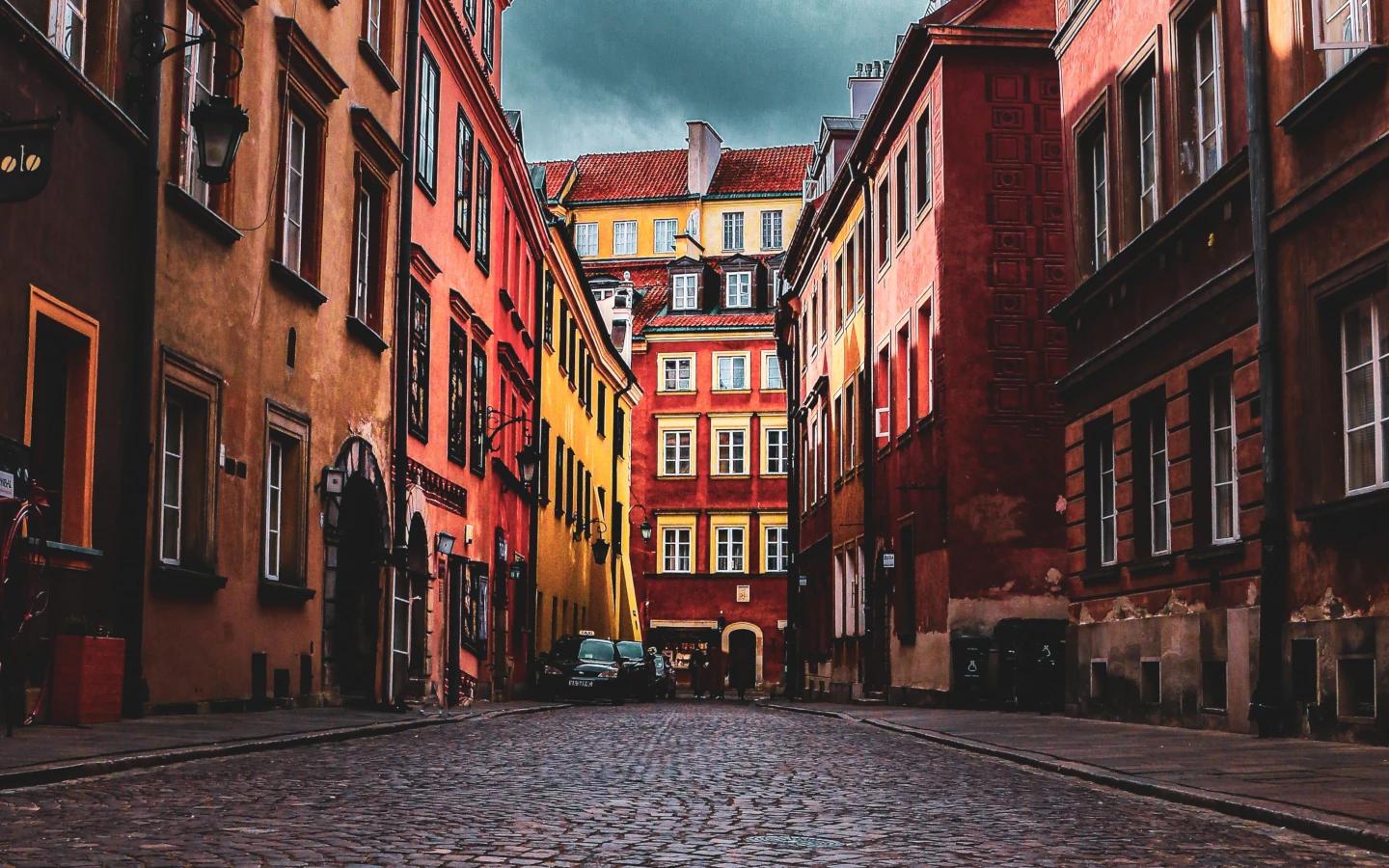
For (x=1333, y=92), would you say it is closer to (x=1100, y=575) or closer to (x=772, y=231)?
(x=1100, y=575)

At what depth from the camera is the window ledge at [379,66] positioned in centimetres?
2245

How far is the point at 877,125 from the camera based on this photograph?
34062 mm

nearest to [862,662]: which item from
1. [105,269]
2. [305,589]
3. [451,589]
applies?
[451,589]

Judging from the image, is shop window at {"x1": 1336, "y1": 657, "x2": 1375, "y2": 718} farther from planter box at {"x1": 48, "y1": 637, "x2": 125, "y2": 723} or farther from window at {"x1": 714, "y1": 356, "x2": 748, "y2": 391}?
window at {"x1": 714, "y1": 356, "x2": 748, "y2": 391}

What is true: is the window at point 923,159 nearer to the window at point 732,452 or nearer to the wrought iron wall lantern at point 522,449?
the wrought iron wall lantern at point 522,449

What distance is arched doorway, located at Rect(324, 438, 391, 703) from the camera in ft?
70.1

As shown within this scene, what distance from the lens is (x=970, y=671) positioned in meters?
26.1

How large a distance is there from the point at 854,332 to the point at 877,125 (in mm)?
6077

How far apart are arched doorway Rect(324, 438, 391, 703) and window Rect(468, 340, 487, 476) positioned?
7.19 meters

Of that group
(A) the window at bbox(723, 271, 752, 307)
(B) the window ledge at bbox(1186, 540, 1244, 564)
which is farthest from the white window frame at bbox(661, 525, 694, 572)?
(B) the window ledge at bbox(1186, 540, 1244, 564)

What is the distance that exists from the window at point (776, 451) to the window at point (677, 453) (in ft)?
10.9

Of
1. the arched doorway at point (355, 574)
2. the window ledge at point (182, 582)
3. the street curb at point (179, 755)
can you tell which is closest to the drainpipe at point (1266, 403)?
the street curb at point (179, 755)

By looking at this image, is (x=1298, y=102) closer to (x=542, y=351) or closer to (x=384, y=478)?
(x=384, y=478)

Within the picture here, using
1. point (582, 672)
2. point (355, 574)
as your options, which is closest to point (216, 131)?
point (355, 574)
